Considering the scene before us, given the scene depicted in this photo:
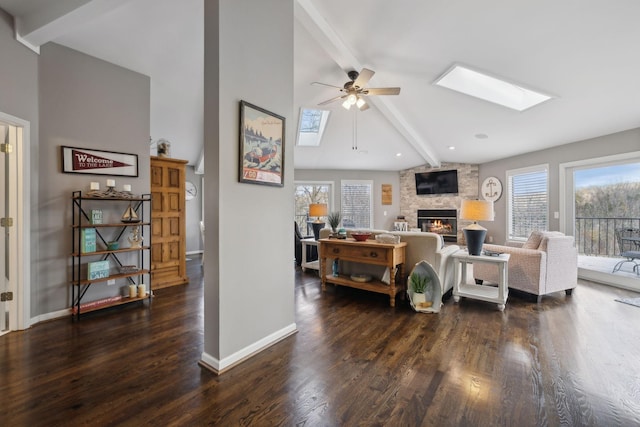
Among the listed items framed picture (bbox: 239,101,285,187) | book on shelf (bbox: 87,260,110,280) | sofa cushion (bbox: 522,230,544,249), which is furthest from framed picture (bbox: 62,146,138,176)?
sofa cushion (bbox: 522,230,544,249)

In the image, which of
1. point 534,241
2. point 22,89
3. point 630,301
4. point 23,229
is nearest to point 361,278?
point 534,241

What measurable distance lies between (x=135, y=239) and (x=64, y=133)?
4.33ft

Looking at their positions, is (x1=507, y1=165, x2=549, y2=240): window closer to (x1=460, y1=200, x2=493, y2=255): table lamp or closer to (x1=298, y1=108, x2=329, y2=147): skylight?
(x1=460, y1=200, x2=493, y2=255): table lamp

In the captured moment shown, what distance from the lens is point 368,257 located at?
134 inches

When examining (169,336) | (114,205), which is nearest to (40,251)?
(114,205)

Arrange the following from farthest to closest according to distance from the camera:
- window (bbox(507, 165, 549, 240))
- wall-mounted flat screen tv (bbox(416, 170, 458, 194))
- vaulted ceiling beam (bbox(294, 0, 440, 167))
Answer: wall-mounted flat screen tv (bbox(416, 170, 458, 194)), window (bbox(507, 165, 549, 240)), vaulted ceiling beam (bbox(294, 0, 440, 167))

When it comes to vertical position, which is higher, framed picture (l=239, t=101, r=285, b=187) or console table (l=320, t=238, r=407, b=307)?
framed picture (l=239, t=101, r=285, b=187)

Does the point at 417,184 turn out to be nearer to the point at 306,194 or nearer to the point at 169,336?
the point at 306,194

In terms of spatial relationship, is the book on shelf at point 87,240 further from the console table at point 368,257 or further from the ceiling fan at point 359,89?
the ceiling fan at point 359,89

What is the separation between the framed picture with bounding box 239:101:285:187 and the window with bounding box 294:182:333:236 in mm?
5690

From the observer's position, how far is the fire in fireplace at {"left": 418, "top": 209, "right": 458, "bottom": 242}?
7.44 meters

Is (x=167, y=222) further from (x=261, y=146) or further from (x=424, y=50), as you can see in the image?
(x=424, y=50)

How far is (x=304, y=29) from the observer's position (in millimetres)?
3312

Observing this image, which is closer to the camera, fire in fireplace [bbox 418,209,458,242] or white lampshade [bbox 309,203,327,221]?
white lampshade [bbox 309,203,327,221]
